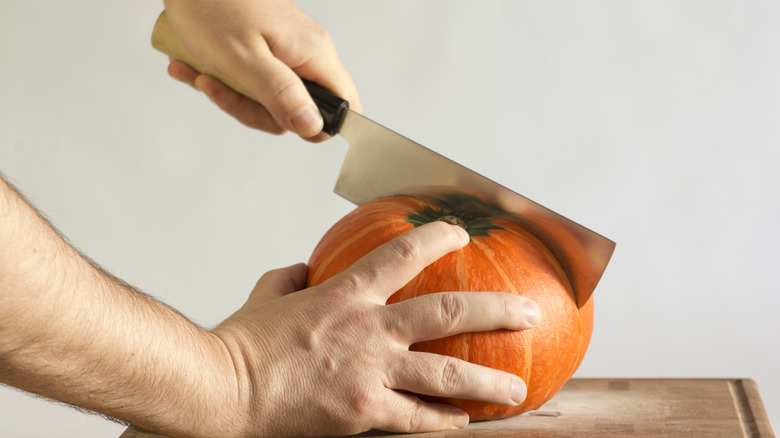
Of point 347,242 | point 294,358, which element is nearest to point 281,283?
point 347,242

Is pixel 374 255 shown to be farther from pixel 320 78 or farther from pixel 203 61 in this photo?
pixel 203 61

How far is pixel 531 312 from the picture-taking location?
4.62 feet

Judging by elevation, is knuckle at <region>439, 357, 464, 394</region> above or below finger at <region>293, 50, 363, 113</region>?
below

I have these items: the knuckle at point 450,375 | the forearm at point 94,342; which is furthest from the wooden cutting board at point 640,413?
the forearm at point 94,342

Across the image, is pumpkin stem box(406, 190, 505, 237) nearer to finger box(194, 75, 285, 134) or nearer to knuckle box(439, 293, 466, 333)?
knuckle box(439, 293, 466, 333)

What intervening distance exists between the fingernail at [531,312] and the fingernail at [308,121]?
667 mm

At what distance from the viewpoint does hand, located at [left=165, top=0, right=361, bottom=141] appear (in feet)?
5.70

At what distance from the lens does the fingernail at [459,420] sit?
143 cm

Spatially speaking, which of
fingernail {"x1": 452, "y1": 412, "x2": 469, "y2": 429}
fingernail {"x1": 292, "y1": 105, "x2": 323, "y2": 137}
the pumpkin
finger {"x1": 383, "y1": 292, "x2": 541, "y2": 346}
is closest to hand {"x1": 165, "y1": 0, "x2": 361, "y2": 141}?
fingernail {"x1": 292, "y1": 105, "x2": 323, "y2": 137}

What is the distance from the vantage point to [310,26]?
1.91m

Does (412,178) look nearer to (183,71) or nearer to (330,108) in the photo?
(330,108)

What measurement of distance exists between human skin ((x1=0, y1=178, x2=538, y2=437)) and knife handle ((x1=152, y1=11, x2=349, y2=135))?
1.55ft

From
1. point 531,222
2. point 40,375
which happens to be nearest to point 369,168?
point 531,222

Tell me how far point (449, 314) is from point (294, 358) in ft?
0.93
